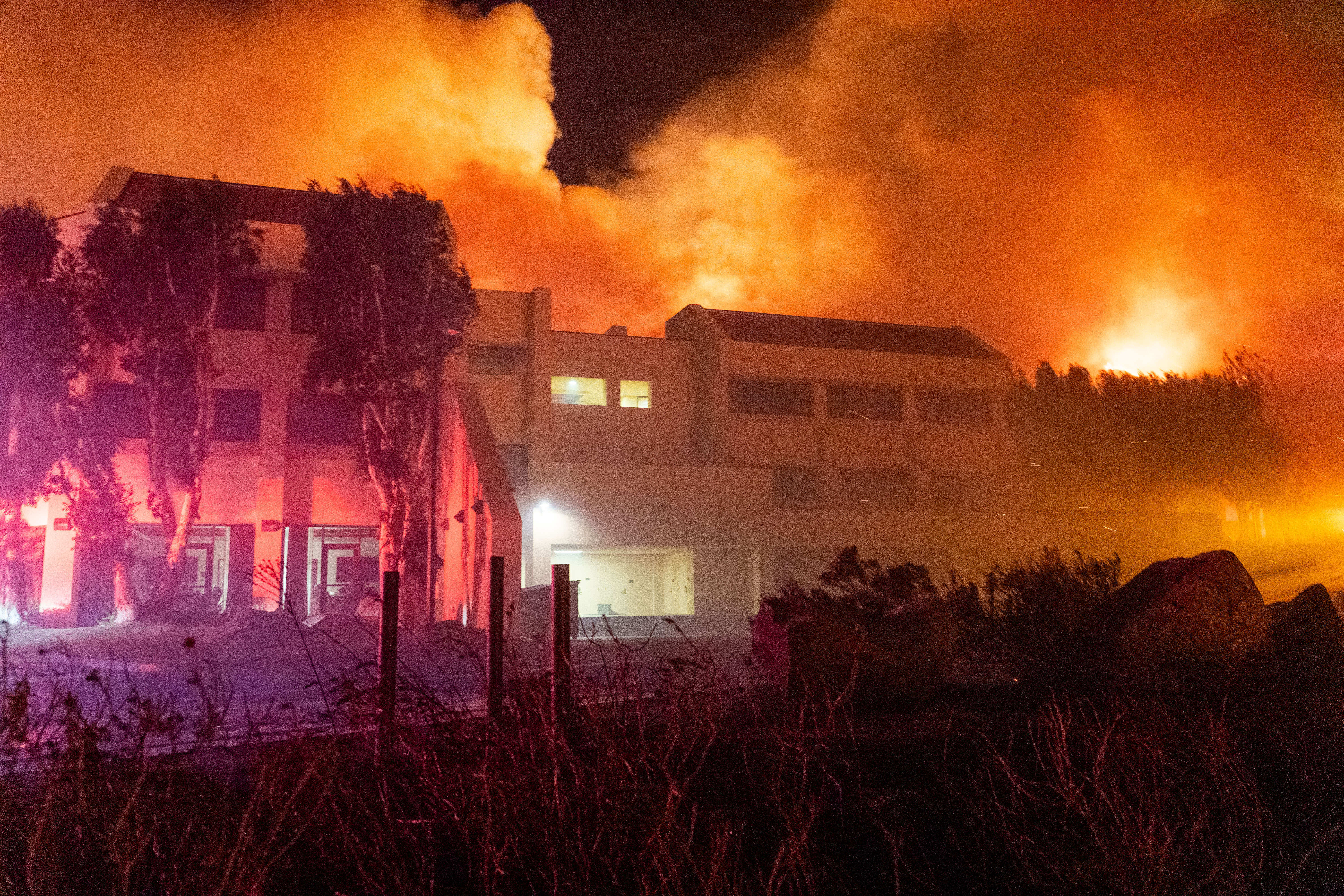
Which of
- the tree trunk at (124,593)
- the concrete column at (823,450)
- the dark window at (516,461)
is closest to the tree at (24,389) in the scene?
the tree trunk at (124,593)

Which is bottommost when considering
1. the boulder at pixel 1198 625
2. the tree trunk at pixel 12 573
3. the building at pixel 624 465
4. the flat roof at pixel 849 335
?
the boulder at pixel 1198 625

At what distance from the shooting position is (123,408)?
95.6 feet

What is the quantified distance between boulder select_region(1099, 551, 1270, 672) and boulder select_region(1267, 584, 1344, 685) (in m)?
0.21

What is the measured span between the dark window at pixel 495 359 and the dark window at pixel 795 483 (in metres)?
11.2

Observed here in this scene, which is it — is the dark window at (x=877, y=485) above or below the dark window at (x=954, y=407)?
below

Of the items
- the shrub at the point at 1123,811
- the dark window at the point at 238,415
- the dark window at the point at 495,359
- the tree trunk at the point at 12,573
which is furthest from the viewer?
the dark window at the point at 495,359

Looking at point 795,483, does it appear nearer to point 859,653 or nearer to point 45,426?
point 45,426

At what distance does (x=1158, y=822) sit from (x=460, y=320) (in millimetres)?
26716

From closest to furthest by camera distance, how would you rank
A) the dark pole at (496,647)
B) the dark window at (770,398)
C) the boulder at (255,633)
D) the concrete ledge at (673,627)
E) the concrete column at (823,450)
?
1. the dark pole at (496,647)
2. the boulder at (255,633)
3. the concrete ledge at (673,627)
4. the dark window at (770,398)
5. the concrete column at (823,450)

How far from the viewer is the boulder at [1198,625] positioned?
26.7ft

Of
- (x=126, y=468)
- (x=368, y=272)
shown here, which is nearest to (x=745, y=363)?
(x=368, y=272)

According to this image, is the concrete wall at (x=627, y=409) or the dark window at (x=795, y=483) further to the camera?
the dark window at (x=795, y=483)

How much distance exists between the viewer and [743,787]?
6.03m

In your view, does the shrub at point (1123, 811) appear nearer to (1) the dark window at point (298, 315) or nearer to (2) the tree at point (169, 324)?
(2) the tree at point (169, 324)
